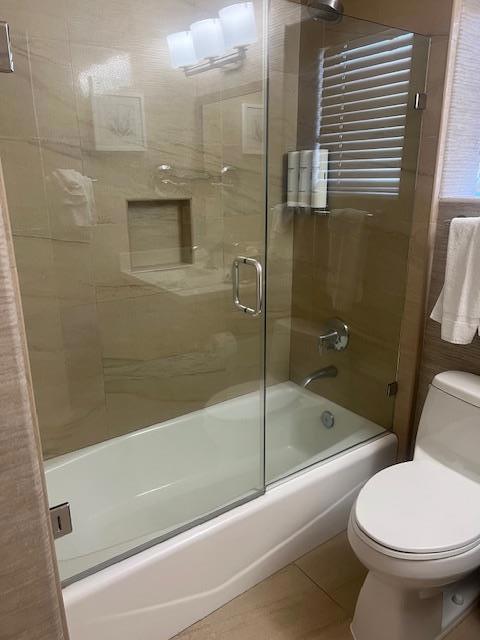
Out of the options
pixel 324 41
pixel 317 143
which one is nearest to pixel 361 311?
pixel 317 143

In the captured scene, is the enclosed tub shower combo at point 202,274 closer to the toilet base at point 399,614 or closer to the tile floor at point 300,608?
the tile floor at point 300,608

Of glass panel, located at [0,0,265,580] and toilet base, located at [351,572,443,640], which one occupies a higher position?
glass panel, located at [0,0,265,580]

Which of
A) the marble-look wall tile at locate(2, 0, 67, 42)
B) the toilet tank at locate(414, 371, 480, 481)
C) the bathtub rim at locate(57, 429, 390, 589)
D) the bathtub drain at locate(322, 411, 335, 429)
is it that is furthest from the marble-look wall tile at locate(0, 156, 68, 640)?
the bathtub drain at locate(322, 411, 335, 429)

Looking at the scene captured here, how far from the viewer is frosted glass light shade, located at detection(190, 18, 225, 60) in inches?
71.2

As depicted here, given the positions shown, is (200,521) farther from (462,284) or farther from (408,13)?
(408,13)

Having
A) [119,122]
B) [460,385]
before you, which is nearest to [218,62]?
[119,122]

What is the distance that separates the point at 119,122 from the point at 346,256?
1.12 meters

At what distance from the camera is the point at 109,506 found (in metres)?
1.80

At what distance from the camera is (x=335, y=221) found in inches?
83.0

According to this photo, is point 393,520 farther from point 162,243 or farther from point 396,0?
point 396,0

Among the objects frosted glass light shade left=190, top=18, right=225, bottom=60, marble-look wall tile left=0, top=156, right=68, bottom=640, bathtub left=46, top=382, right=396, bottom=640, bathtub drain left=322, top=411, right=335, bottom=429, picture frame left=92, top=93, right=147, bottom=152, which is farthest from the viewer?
bathtub drain left=322, top=411, right=335, bottom=429

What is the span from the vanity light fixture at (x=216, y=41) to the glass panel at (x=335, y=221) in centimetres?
13

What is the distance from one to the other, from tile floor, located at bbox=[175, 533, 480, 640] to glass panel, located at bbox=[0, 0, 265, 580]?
35cm

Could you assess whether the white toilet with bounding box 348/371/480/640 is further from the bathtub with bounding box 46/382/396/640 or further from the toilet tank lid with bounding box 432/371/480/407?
the bathtub with bounding box 46/382/396/640
